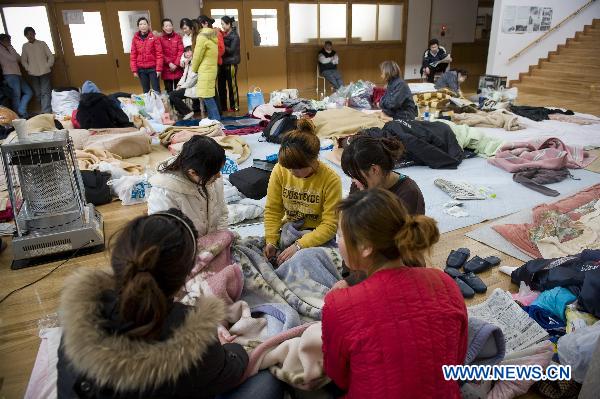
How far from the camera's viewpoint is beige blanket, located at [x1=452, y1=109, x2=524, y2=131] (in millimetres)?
5387

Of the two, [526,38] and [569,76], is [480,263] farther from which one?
[526,38]

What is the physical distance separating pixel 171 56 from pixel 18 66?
7.83 feet

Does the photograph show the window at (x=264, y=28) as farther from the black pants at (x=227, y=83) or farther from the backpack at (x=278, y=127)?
the backpack at (x=278, y=127)

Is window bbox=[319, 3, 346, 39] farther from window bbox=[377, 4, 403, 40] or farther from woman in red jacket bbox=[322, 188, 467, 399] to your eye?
woman in red jacket bbox=[322, 188, 467, 399]

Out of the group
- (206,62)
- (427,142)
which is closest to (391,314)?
(427,142)

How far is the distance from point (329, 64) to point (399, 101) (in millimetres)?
3994

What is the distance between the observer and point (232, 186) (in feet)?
11.5

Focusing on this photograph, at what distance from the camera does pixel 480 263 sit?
95.9 inches

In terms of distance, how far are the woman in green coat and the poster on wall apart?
20.5ft

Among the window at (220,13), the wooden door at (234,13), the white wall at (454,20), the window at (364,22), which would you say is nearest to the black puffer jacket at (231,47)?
the wooden door at (234,13)

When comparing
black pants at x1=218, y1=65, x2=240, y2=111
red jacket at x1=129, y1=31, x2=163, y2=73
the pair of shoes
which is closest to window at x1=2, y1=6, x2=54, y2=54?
red jacket at x1=129, y1=31, x2=163, y2=73

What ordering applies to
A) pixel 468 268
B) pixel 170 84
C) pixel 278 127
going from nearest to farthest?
pixel 468 268 < pixel 278 127 < pixel 170 84

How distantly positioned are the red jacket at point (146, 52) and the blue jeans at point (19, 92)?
1.84m

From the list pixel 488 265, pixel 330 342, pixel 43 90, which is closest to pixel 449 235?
pixel 488 265
